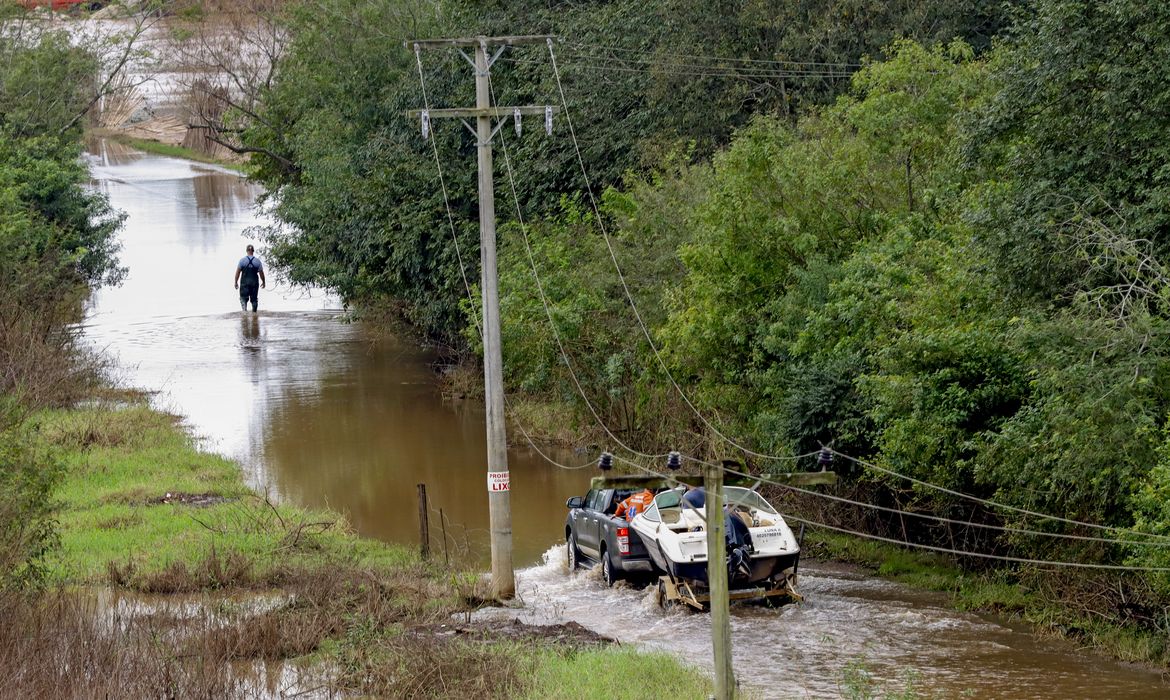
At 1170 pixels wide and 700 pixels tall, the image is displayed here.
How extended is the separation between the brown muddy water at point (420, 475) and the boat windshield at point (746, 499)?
4.37 feet

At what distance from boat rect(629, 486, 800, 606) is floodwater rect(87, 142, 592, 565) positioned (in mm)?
5129

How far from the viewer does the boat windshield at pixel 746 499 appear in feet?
59.2

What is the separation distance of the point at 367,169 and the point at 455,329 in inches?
208

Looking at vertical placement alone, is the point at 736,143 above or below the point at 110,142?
below

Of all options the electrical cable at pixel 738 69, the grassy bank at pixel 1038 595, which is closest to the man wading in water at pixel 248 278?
the electrical cable at pixel 738 69

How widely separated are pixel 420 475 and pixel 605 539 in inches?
385

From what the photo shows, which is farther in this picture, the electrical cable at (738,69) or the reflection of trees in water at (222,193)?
the reflection of trees in water at (222,193)

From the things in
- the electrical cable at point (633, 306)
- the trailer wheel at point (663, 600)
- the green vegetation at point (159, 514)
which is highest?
the electrical cable at point (633, 306)

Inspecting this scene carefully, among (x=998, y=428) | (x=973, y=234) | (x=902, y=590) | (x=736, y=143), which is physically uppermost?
(x=736, y=143)

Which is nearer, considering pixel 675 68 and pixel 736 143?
pixel 736 143

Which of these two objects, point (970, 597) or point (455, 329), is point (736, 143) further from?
point (455, 329)

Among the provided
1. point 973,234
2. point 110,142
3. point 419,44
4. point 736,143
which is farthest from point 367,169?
point 110,142

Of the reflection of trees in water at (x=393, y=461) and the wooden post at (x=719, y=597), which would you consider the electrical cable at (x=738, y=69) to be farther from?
the wooden post at (x=719, y=597)

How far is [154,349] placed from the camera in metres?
44.5
